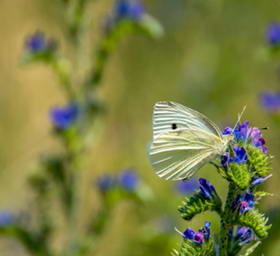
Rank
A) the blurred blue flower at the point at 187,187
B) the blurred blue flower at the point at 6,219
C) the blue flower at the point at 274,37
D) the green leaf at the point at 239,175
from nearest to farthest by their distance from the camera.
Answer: the green leaf at the point at 239,175
the blue flower at the point at 274,37
the blurred blue flower at the point at 6,219
the blurred blue flower at the point at 187,187

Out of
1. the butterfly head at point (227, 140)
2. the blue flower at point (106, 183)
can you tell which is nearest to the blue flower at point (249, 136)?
the butterfly head at point (227, 140)

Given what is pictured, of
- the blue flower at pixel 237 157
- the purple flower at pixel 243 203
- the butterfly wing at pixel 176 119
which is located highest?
the butterfly wing at pixel 176 119

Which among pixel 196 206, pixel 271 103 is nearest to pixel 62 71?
pixel 271 103

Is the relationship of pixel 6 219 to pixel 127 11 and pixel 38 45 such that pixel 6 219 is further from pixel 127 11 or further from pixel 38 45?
pixel 127 11

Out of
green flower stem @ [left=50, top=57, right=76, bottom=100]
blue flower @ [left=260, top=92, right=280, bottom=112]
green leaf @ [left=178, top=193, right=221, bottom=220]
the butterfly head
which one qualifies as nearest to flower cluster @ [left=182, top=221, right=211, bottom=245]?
green leaf @ [left=178, top=193, right=221, bottom=220]

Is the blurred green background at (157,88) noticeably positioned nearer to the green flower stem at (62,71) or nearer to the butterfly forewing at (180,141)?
the green flower stem at (62,71)

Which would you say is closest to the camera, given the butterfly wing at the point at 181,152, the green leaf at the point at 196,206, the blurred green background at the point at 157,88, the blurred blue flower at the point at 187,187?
the green leaf at the point at 196,206

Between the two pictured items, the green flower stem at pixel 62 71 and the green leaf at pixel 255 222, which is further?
the green flower stem at pixel 62 71
